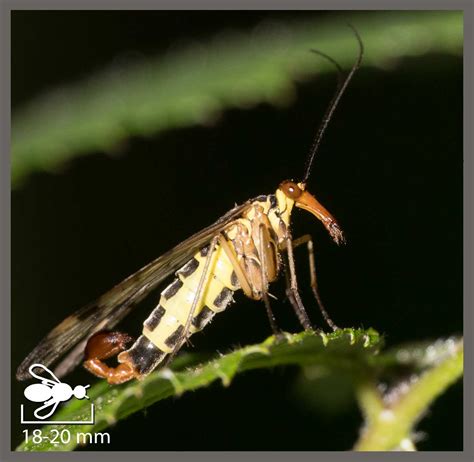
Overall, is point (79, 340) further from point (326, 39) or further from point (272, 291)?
point (326, 39)

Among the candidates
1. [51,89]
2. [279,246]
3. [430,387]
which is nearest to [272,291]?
[279,246]

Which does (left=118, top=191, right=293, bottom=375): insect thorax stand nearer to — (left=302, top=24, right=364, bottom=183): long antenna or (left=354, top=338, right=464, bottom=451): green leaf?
(left=302, top=24, right=364, bottom=183): long antenna

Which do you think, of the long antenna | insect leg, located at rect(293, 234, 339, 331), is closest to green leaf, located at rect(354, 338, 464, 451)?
insect leg, located at rect(293, 234, 339, 331)

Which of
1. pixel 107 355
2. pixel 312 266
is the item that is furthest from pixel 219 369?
pixel 312 266

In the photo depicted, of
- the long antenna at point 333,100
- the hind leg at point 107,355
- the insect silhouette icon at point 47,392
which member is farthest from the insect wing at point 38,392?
the long antenna at point 333,100

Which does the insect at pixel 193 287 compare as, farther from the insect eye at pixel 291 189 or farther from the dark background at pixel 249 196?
the dark background at pixel 249 196

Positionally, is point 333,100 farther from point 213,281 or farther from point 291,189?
point 213,281

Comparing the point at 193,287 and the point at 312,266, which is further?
the point at 312,266
